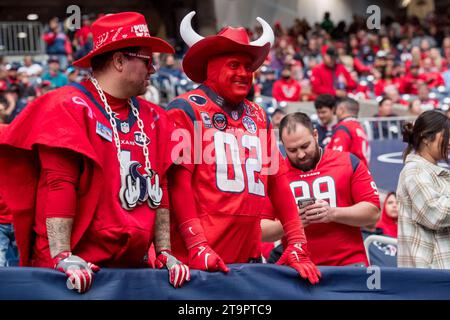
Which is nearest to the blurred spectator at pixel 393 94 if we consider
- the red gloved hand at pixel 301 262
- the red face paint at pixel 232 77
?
the red face paint at pixel 232 77

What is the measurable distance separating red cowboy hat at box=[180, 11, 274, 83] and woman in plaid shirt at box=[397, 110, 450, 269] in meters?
1.10

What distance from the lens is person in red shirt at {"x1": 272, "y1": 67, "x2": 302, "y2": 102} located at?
16734mm

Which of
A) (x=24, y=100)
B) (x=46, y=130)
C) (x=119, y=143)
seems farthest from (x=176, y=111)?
(x=24, y=100)

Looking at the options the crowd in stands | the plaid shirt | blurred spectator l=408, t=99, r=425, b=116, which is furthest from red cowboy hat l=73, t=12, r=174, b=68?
blurred spectator l=408, t=99, r=425, b=116

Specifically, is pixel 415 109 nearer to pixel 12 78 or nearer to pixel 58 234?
pixel 12 78

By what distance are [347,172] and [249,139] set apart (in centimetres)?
144

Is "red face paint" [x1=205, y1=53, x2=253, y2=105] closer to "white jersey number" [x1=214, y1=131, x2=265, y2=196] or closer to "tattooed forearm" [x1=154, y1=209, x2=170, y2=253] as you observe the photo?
"white jersey number" [x1=214, y1=131, x2=265, y2=196]

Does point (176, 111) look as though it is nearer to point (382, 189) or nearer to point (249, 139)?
point (249, 139)

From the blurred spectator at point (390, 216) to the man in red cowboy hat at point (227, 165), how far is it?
4.26 m

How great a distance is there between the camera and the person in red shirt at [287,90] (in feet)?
54.9

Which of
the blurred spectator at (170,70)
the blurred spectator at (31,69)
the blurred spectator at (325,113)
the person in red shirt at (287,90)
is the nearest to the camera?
the blurred spectator at (325,113)

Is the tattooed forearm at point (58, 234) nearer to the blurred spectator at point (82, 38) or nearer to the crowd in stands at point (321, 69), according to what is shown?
the crowd in stands at point (321, 69)

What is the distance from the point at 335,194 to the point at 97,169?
7.44ft

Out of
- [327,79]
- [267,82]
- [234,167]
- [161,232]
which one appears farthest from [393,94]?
[161,232]
